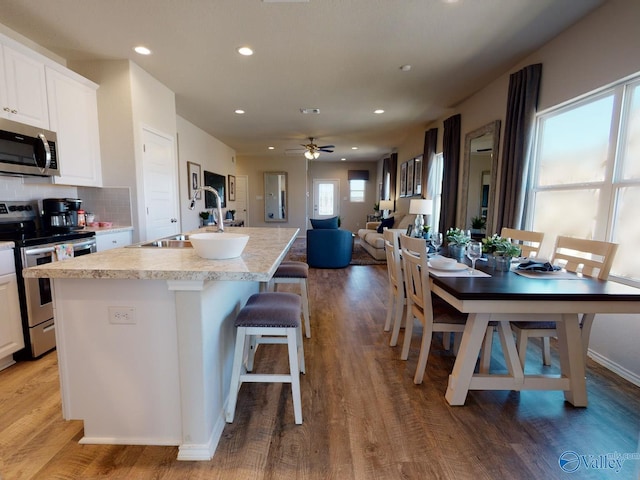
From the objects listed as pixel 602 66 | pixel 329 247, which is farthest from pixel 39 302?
pixel 602 66

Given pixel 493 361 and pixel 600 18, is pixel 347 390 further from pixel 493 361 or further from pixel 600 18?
pixel 600 18

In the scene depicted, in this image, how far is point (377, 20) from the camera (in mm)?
2521

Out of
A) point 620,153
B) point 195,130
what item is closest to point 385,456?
point 620,153

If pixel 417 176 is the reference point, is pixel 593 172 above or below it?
below

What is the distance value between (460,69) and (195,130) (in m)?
4.81

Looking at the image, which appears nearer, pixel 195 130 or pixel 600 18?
pixel 600 18

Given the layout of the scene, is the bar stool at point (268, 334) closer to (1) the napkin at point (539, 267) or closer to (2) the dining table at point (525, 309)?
(2) the dining table at point (525, 309)

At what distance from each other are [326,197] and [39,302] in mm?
9591

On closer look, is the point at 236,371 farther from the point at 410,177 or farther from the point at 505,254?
the point at 410,177

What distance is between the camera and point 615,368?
2230 mm

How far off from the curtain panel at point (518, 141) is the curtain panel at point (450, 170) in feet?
4.18

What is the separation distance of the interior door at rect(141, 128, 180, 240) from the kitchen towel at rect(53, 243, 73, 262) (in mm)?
1064

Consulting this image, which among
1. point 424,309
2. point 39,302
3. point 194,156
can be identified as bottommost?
point 39,302

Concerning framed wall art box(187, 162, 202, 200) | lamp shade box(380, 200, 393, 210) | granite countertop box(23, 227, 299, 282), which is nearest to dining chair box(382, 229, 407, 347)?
granite countertop box(23, 227, 299, 282)
